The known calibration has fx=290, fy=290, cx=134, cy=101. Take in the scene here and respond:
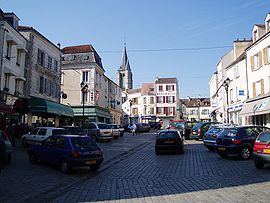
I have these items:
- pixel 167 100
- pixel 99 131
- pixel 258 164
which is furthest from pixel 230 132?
pixel 167 100

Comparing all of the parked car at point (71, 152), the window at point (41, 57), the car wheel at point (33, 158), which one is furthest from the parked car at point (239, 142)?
the window at point (41, 57)

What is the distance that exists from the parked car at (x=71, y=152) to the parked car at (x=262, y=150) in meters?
6.14

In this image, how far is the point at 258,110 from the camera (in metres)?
25.8

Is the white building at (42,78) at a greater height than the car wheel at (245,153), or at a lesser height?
greater

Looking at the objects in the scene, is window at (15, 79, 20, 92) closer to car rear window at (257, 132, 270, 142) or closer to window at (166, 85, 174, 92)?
car rear window at (257, 132, 270, 142)

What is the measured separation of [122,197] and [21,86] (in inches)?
873

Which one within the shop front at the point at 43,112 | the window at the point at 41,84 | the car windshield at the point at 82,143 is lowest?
the car windshield at the point at 82,143

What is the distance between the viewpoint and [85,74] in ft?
156

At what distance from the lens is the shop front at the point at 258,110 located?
985 inches

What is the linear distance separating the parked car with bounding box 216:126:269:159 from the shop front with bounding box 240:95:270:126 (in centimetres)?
1060

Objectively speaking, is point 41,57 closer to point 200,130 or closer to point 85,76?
point 85,76

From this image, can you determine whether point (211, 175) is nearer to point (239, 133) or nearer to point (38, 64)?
point (239, 133)

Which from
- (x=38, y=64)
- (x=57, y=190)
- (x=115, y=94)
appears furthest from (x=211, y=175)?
(x=115, y=94)

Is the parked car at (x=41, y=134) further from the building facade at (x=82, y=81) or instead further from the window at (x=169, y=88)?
the window at (x=169, y=88)
